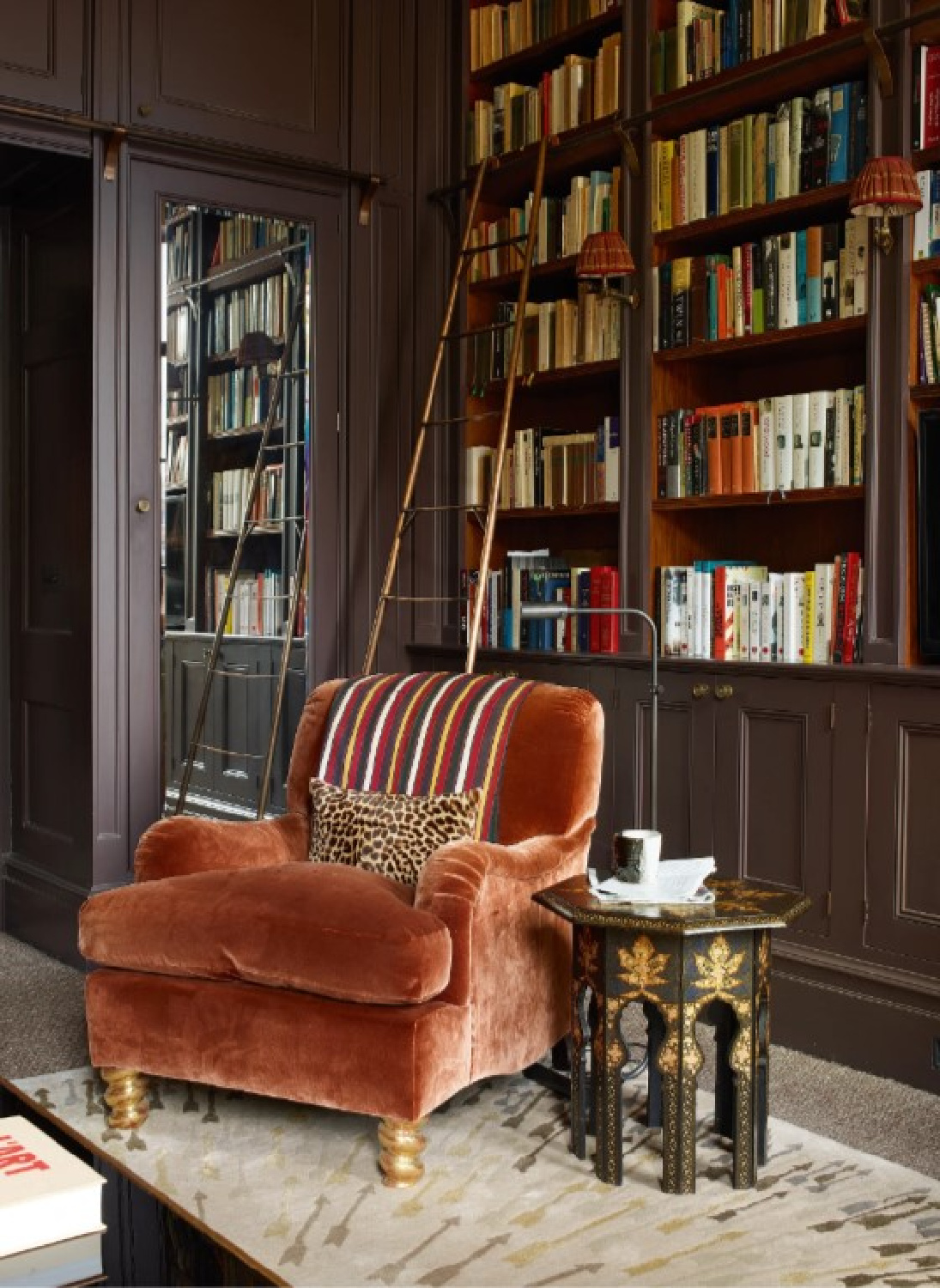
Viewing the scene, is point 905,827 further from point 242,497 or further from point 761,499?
point 242,497

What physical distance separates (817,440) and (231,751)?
196 cm

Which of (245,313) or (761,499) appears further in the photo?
(245,313)

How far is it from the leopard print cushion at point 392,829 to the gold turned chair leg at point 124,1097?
0.57 meters

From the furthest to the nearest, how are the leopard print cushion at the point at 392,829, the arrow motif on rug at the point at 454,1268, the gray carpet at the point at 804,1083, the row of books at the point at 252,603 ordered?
the row of books at the point at 252,603, the leopard print cushion at the point at 392,829, the gray carpet at the point at 804,1083, the arrow motif on rug at the point at 454,1268

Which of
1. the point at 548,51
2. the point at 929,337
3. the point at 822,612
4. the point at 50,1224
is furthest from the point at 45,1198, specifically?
the point at 548,51

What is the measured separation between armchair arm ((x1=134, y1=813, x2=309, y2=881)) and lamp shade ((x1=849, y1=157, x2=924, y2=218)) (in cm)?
190

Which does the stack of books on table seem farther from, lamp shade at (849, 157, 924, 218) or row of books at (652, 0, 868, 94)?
row of books at (652, 0, 868, 94)

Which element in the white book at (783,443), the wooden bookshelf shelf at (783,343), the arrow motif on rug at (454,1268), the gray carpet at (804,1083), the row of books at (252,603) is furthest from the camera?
the row of books at (252,603)

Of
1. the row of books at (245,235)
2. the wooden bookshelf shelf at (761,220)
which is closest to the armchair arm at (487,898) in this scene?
the wooden bookshelf shelf at (761,220)

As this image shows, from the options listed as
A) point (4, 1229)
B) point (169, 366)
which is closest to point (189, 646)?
point (169, 366)

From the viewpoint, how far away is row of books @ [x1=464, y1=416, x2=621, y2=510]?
4.29m

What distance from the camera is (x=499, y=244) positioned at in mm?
4484

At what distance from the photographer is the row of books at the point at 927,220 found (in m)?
3.42

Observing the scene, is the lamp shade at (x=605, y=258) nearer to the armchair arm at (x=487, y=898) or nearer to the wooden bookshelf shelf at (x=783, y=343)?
the wooden bookshelf shelf at (x=783, y=343)
